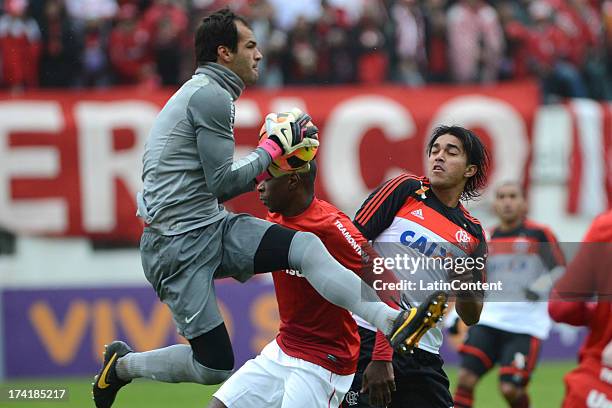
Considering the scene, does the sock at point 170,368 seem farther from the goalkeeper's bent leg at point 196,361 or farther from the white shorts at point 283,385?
the white shorts at point 283,385

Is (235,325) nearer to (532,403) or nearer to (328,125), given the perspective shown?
(328,125)

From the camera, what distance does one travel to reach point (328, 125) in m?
13.4

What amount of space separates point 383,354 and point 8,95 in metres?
8.25

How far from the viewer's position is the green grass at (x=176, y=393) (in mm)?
10758

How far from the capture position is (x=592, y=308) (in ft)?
16.7

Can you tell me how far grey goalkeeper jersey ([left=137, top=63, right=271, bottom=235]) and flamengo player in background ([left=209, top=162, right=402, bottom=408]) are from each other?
27 centimetres

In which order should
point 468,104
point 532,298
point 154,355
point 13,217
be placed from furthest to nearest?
point 468,104
point 13,217
point 532,298
point 154,355

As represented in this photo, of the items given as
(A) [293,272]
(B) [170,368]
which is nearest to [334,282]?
(A) [293,272]

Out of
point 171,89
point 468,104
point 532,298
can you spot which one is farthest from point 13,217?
point 532,298

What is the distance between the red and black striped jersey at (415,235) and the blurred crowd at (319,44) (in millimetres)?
7006

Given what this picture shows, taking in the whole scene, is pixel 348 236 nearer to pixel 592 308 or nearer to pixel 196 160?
pixel 196 160

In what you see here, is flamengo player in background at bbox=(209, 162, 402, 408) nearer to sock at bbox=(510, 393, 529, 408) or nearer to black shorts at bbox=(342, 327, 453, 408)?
black shorts at bbox=(342, 327, 453, 408)

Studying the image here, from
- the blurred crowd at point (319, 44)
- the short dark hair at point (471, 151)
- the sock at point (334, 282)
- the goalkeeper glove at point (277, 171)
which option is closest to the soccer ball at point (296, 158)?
the goalkeeper glove at point (277, 171)

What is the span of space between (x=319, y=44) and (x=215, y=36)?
831 centimetres
